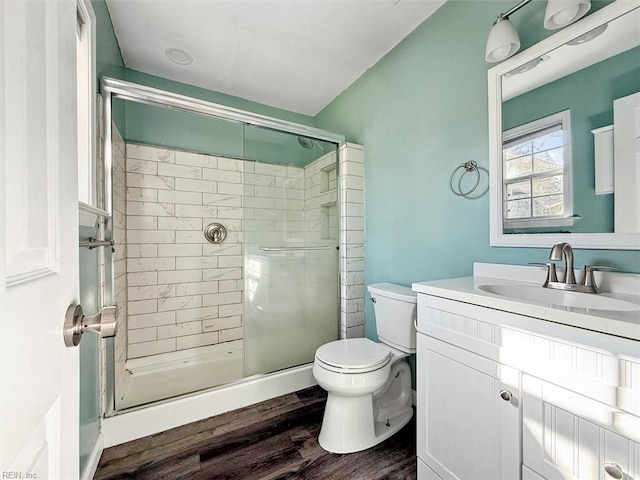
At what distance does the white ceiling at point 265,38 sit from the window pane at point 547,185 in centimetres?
122

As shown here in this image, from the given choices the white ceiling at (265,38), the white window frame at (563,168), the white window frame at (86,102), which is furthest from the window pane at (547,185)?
the white window frame at (86,102)

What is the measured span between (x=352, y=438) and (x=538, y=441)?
36.3 inches

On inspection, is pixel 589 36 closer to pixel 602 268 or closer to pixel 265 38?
pixel 602 268

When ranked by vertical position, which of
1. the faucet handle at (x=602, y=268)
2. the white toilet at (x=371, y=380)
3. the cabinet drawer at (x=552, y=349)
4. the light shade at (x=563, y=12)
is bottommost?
the white toilet at (x=371, y=380)

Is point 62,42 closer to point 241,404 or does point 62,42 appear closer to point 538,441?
point 538,441

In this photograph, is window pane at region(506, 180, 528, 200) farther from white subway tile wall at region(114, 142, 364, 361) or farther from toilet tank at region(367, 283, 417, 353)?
white subway tile wall at region(114, 142, 364, 361)

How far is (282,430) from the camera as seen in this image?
1.65m

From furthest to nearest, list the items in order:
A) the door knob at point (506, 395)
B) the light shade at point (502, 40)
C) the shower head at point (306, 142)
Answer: the shower head at point (306, 142)
the light shade at point (502, 40)
the door knob at point (506, 395)

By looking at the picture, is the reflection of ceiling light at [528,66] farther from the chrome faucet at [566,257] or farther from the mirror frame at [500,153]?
the chrome faucet at [566,257]

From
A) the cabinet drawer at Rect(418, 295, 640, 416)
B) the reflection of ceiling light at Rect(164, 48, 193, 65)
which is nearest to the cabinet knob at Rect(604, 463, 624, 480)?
the cabinet drawer at Rect(418, 295, 640, 416)

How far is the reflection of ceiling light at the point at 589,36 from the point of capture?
108 cm

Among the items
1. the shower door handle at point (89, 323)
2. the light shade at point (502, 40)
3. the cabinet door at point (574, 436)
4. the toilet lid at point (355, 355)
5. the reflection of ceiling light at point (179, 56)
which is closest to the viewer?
the shower door handle at point (89, 323)

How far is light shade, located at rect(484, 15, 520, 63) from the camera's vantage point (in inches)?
49.1

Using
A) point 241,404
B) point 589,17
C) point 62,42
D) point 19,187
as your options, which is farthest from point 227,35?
point 241,404
